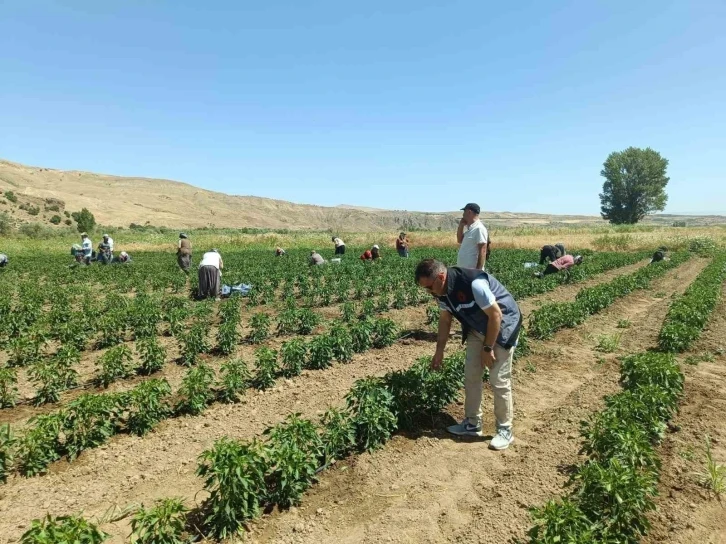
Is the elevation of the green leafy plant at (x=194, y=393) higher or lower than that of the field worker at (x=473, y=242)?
lower

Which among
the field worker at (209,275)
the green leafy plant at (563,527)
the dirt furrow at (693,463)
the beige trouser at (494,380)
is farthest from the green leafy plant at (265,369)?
the field worker at (209,275)

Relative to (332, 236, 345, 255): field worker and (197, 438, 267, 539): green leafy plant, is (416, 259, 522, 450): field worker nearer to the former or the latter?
(197, 438, 267, 539): green leafy plant

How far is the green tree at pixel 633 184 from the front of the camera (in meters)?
76.1

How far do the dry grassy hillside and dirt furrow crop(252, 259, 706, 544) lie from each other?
6831 centimetres

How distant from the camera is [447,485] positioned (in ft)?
14.7

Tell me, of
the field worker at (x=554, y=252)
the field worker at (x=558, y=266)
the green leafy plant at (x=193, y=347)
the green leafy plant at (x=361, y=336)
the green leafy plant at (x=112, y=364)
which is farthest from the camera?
the field worker at (x=554, y=252)

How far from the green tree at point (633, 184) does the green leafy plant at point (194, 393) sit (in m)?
87.9

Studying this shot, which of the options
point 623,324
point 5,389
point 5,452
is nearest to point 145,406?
point 5,452

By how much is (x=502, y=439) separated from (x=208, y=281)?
37.2ft

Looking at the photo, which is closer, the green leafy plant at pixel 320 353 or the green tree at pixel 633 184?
the green leafy plant at pixel 320 353

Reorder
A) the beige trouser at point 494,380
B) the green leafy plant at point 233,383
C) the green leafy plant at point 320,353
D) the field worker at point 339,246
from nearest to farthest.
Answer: the beige trouser at point 494,380 < the green leafy plant at point 233,383 < the green leafy plant at point 320,353 < the field worker at point 339,246

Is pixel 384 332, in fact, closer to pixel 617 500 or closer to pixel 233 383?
pixel 233 383

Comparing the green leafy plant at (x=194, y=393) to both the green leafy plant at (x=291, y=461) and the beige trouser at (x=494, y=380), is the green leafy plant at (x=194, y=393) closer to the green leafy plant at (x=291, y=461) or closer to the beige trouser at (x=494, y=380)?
the green leafy plant at (x=291, y=461)

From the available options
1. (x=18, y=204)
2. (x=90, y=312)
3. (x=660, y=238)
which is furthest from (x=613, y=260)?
(x=18, y=204)
